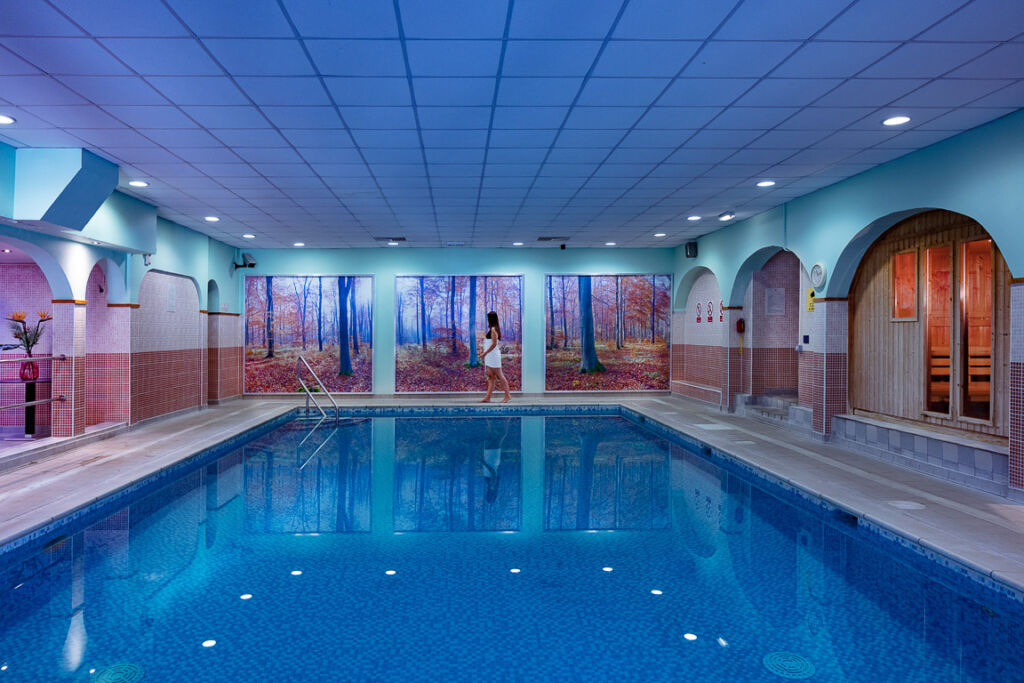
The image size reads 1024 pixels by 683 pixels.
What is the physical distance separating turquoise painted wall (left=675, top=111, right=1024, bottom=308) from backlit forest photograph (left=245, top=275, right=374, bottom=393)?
259 inches

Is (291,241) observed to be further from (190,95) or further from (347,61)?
(347,61)

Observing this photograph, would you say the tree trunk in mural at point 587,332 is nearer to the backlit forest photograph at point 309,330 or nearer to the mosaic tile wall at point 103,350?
the backlit forest photograph at point 309,330

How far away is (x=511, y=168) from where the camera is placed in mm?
5770

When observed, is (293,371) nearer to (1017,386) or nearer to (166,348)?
(166,348)

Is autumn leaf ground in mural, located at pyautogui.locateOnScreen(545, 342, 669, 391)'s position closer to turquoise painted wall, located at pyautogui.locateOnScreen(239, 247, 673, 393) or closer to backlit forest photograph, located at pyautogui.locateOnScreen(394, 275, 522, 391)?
turquoise painted wall, located at pyautogui.locateOnScreen(239, 247, 673, 393)

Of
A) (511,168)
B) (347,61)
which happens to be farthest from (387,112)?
(511,168)

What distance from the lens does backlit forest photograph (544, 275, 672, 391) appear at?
37.3 ft

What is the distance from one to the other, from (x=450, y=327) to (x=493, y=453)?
4846 mm

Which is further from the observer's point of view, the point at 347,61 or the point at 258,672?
the point at 347,61

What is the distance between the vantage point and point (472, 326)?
11.4 m

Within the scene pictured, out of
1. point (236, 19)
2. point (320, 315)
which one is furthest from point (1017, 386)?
point (320, 315)

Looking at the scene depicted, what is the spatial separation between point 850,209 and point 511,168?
→ 11.4 ft

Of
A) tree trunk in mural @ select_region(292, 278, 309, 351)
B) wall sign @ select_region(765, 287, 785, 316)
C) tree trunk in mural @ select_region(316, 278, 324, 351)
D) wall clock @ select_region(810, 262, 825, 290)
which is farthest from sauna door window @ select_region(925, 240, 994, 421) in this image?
tree trunk in mural @ select_region(292, 278, 309, 351)

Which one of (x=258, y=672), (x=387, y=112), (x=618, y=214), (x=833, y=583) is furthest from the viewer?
(x=618, y=214)
